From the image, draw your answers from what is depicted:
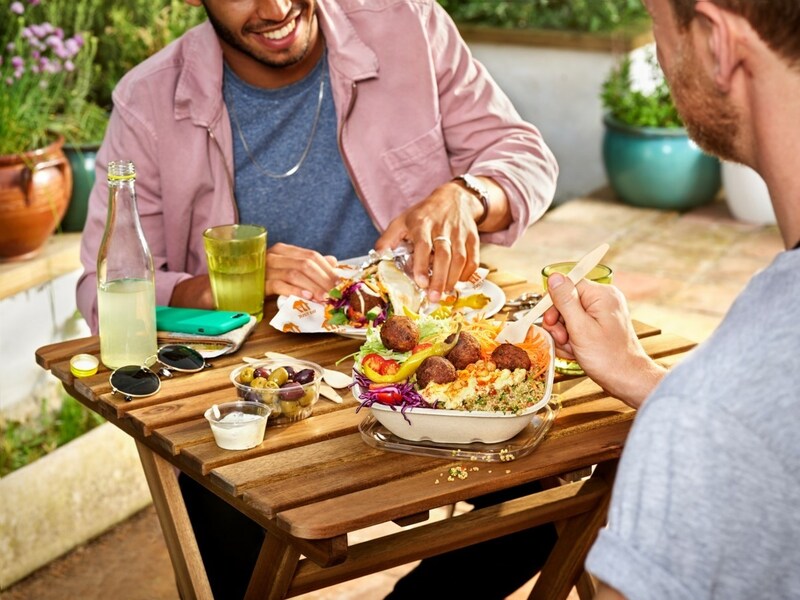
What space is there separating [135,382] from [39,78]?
257 cm

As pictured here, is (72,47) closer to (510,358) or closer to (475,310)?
(475,310)

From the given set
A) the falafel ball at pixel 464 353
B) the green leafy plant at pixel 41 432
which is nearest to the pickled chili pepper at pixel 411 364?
the falafel ball at pixel 464 353

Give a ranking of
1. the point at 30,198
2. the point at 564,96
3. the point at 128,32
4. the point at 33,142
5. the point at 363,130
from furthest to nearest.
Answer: the point at 564,96 < the point at 128,32 < the point at 33,142 < the point at 30,198 < the point at 363,130

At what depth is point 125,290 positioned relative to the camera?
2.05 m

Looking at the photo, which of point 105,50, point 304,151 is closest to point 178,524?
point 304,151

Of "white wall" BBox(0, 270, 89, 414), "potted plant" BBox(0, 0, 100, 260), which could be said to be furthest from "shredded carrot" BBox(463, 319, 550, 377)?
"potted plant" BBox(0, 0, 100, 260)

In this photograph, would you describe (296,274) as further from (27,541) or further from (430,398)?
(27,541)

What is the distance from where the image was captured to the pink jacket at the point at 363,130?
8.48 ft

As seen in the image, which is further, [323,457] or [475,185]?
[475,185]

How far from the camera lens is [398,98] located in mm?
2738

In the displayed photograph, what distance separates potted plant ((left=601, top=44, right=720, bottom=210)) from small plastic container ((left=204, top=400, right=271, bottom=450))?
14.8ft

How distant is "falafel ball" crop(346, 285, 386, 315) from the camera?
2188mm

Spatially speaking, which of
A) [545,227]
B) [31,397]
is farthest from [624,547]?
[545,227]

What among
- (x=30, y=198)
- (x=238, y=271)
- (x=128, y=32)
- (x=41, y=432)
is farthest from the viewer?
(x=128, y=32)
